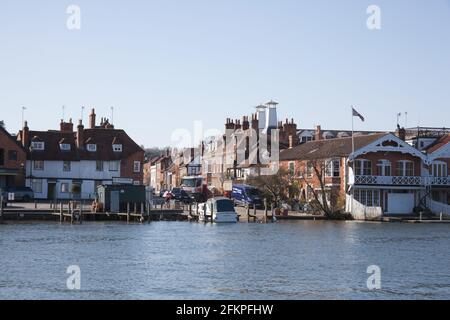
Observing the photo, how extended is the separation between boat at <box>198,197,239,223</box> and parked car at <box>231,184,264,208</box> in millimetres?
10992

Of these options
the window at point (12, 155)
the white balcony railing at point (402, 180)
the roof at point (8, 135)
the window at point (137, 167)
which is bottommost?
the white balcony railing at point (402, 180)

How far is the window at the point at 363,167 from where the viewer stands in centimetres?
8631

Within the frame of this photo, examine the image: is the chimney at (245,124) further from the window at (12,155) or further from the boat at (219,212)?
the boat at (219,212)

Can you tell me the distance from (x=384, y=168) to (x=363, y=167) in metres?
2.69

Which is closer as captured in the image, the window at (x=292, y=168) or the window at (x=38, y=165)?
the window at (x=292, y=168)

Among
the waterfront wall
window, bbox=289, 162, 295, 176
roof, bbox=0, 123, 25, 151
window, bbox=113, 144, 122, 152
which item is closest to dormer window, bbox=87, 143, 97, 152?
window, bbox=113, 144, 122, 152

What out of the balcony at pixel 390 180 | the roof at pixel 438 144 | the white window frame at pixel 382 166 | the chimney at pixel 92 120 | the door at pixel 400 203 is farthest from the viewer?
the chimney at pixel 92 120

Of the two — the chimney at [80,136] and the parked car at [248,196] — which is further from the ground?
the chimney at [80,136]

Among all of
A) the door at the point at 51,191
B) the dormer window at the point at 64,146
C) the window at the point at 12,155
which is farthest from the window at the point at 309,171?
the window at the point at 12,155

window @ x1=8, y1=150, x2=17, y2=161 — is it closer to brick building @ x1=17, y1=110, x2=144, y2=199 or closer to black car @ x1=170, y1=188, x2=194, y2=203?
brick building @ x1=17, y1=110, x2=144, y2=199

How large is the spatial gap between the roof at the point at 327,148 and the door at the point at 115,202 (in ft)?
70.6

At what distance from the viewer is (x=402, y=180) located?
87.9 meters

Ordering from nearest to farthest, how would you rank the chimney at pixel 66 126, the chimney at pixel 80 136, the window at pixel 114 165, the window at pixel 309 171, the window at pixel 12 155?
the window at pixel 309 171
the window at pixel 12 155
the window at pixel 114 165
the chimney at pixel 80 136
the chimney at pixel 66 126
